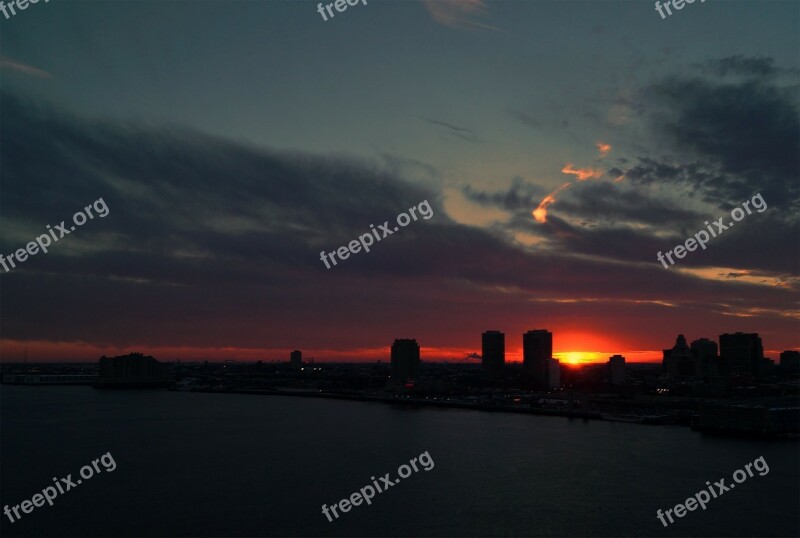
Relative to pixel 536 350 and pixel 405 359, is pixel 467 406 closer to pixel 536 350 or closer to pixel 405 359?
pixel 405 359

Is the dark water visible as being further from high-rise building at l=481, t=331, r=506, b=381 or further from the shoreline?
high-rise building at l=481, t=331, r=506, b=381

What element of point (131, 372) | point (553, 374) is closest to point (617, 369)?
point (553, 374)

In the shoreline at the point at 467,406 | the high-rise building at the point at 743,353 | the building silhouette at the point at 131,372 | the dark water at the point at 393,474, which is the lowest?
the dark water at the point at 393,474

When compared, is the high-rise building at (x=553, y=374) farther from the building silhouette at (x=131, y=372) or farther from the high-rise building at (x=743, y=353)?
the building silhouette at (x=131, y=372)

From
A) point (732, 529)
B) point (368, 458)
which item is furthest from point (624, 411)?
point (732, 529)

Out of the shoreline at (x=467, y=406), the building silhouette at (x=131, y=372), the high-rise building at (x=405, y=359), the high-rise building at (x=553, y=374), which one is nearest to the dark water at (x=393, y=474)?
the shoreline at (x=467, y=406)
